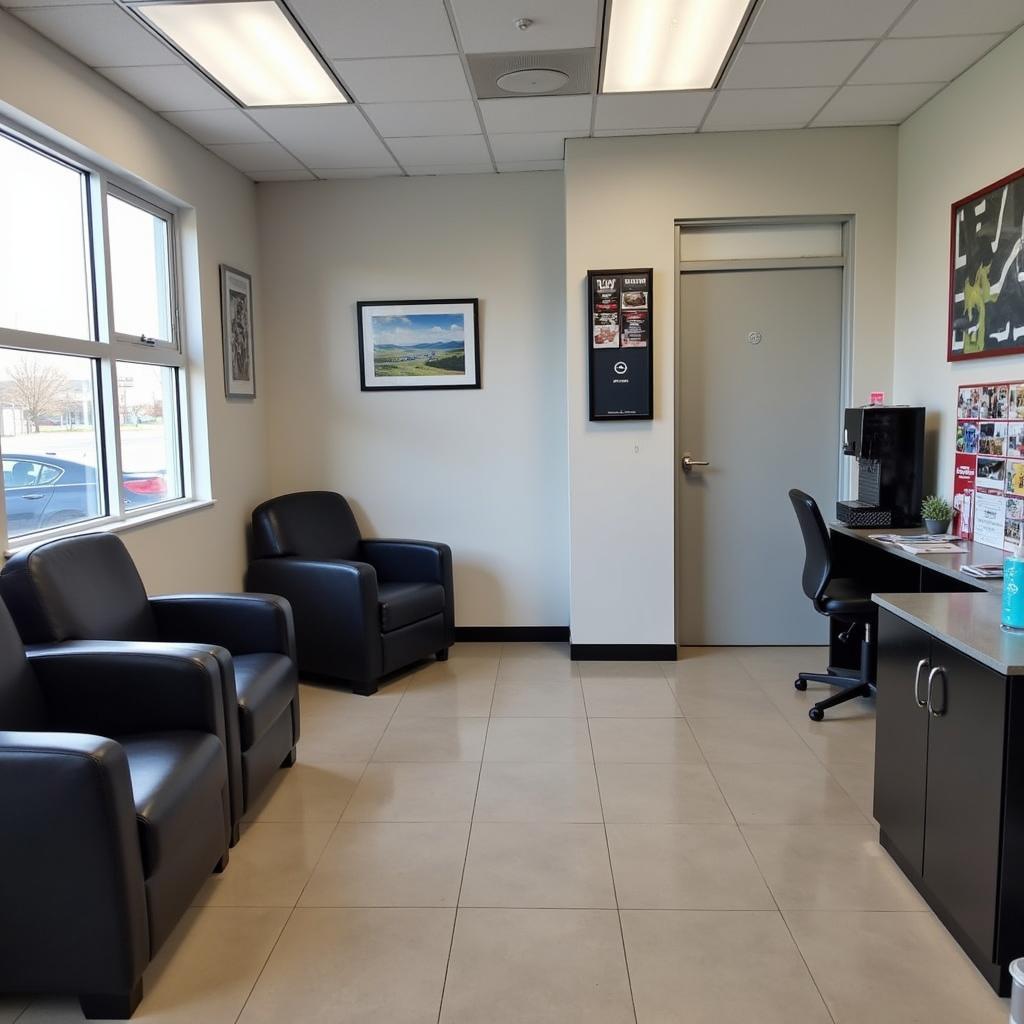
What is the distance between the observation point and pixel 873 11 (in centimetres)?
292

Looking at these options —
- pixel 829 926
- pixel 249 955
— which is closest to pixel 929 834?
pixel 829 926

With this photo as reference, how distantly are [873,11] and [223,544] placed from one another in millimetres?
3530

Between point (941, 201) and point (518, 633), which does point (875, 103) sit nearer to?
point (941, 201)

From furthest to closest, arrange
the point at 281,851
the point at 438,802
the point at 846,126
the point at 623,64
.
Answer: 1. the point at 846,126
2. the point at 623,64
3. the point at 438,802
4. the point at 281,851

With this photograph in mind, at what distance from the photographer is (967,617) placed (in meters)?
2.19

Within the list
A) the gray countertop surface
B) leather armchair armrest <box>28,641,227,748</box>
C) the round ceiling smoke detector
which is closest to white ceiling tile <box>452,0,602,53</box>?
the round ceiling smoke detector

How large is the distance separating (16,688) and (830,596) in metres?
3.02

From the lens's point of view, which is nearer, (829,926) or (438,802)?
(829,926)

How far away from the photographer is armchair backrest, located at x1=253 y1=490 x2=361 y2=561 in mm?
4438

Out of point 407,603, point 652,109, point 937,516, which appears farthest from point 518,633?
point 652,109

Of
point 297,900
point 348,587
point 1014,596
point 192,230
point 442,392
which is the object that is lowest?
point 297,900

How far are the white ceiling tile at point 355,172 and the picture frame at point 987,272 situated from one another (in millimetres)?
2806

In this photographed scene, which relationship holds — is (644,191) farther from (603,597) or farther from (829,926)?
(829,926)

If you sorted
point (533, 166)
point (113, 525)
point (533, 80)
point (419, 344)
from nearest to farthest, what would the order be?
point (113, 525), point (533, 80), point (533, 166), point (419, 344)
